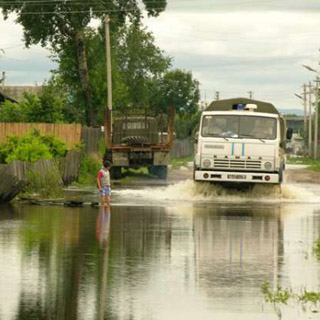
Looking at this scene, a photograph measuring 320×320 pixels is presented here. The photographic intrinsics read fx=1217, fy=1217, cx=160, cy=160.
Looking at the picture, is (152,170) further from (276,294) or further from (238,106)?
(276,294)

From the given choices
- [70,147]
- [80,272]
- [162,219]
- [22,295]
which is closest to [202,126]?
[162,219]

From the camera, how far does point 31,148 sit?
3669 cm

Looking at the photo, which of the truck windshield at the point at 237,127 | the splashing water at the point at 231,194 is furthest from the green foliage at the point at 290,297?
the truck windshield at the point at 237,127

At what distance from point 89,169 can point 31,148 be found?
8.13 m

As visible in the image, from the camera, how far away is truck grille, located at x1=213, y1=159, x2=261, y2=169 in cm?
3269

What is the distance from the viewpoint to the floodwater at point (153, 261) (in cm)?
1222

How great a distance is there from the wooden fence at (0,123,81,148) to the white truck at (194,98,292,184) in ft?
37.8

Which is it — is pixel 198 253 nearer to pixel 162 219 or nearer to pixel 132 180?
pixel 162 219

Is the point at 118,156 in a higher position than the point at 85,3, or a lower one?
lower

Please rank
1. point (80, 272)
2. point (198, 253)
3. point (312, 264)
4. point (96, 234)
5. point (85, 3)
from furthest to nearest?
point (85, 3) < point (96, 234) < point (198, 253) < point (312, 264) < point (80, 272)

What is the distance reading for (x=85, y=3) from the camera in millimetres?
62844

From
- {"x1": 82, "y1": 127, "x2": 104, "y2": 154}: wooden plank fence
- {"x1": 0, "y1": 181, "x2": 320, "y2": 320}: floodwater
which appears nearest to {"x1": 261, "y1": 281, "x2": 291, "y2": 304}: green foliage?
{"x1": 0, "y1": 181, "x2": 320, "y2": 320}: floodwater

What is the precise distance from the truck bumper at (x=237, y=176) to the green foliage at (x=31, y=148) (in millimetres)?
5642

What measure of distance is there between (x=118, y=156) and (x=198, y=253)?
27277mm
